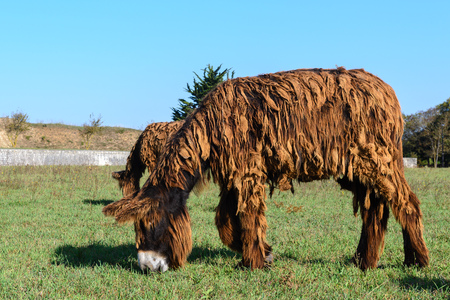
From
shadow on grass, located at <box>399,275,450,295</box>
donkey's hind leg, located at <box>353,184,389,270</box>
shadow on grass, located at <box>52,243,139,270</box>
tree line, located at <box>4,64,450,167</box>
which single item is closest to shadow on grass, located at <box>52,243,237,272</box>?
shadow on grass, located at <box>52,243,139,270</box>

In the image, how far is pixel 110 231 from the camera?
6.69m

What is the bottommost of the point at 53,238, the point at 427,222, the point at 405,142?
the point at 53,238

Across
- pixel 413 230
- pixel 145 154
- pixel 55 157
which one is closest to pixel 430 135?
pixel 55 157

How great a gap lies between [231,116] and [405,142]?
53.8 m

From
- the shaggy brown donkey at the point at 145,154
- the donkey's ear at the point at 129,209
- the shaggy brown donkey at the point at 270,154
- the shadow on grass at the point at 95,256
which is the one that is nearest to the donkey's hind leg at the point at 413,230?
the shaggy brown donkey at the point at 270,154

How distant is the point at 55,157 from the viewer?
28.4 metres

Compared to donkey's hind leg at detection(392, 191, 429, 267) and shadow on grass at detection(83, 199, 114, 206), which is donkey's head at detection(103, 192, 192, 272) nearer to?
donkey's hind leg at detection(392, 191, 429, 267)

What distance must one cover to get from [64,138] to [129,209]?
54.4m

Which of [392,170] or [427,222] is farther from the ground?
[392,170]

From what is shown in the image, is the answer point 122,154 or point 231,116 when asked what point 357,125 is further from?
point 122,154

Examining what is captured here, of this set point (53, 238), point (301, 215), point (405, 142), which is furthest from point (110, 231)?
point (405, 142)

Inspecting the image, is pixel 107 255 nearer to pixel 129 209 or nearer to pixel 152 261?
pixel 152 261

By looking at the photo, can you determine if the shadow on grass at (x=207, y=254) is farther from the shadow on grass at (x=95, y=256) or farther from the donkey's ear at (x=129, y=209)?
the donkey's ear at (x=129, y=209)

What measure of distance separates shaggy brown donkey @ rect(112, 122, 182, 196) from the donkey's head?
230 inches
